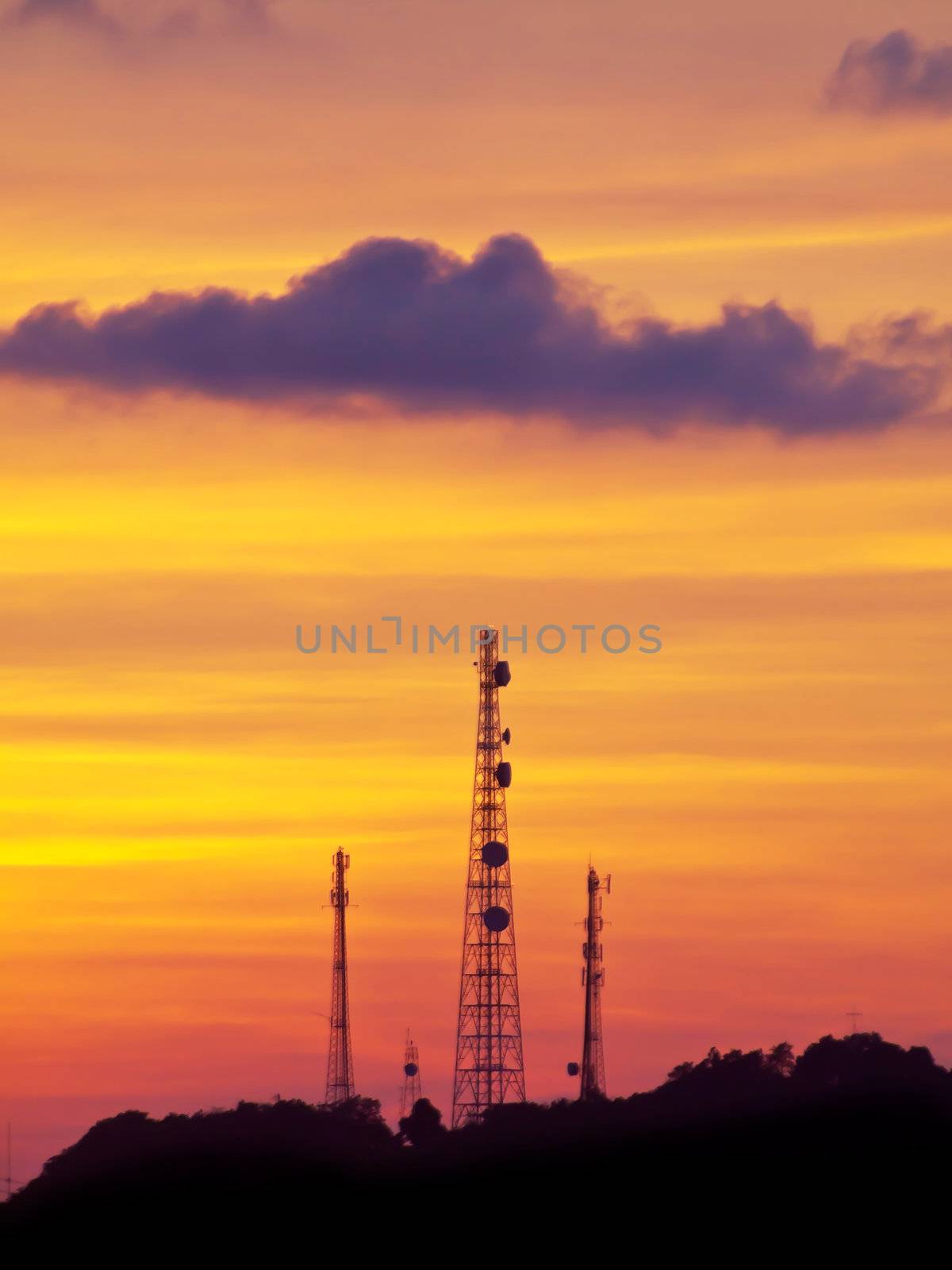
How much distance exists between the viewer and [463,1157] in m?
154

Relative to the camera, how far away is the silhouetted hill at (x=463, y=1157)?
482 feet

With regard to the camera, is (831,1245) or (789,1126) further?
(789,1126)

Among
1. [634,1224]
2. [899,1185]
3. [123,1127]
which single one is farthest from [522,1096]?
[123,1127]

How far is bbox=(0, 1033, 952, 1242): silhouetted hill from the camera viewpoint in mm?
146875

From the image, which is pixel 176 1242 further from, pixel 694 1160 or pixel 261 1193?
pixel 694 1160

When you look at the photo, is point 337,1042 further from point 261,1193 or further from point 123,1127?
point 123,1127

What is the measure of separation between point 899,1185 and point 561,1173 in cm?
1662

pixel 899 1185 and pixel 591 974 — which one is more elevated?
pixel 591 974

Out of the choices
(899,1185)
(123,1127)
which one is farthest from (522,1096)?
(123,1127)

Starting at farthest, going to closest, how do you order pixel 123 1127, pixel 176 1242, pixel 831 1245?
1. pixel 123 1127
2. pixel 176 1242
3. pixel 831 1245

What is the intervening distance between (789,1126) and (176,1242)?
1113 inches

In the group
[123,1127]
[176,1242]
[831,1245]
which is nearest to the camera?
[831,1245]

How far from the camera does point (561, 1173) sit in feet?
491

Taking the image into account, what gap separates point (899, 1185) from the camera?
14100 cm
